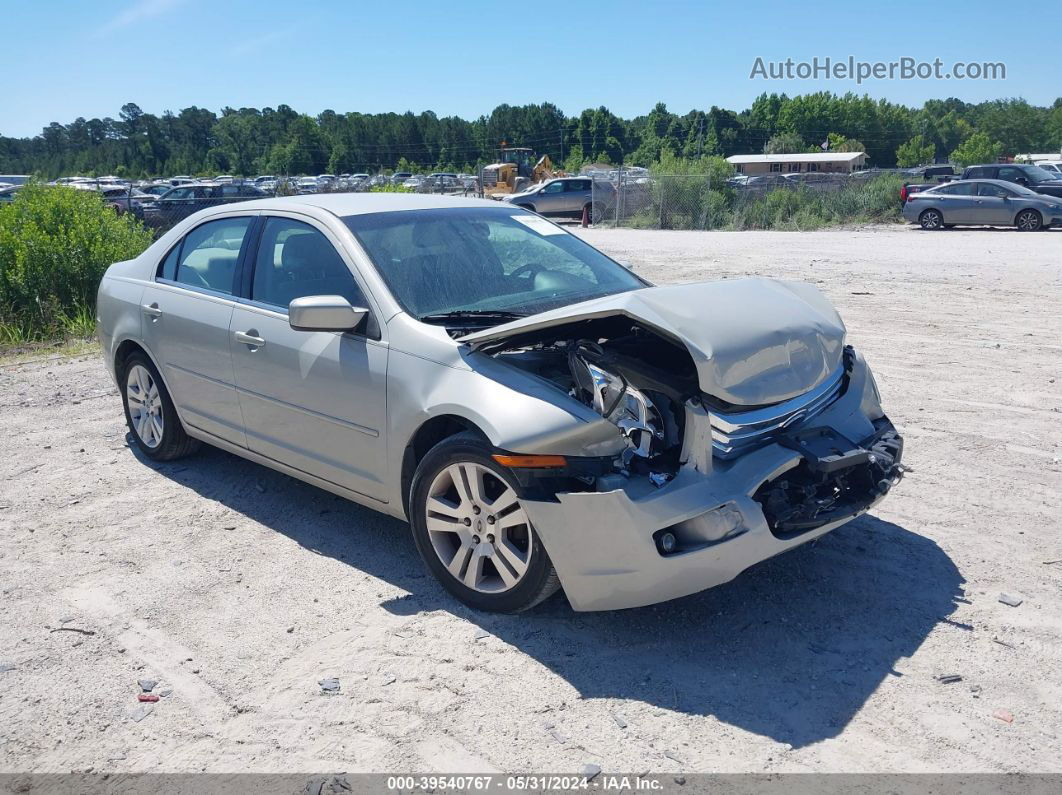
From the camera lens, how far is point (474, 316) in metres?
4.23

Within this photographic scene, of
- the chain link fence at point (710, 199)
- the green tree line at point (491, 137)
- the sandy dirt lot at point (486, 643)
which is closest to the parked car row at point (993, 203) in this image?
the chain link fence at point (710, 199)

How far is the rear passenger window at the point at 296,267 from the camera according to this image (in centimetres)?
462

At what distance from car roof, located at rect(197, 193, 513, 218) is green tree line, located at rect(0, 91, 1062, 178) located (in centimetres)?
8903

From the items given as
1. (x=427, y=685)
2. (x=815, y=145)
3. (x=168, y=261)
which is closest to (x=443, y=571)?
(x=427, y=685)

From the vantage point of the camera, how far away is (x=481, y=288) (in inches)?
181

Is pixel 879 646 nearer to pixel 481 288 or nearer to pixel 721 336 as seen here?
pixel 721 336

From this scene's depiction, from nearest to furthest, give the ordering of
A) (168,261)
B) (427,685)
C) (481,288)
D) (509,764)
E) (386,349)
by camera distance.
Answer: (509,764) → (427,685) → (386,349) → (481,288) → (168,261)

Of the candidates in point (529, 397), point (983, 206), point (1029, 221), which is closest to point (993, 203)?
point (983, 206)

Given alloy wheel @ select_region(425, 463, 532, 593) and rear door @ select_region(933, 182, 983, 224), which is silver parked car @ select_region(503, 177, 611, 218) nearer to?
rear door @ select_region(933, 182, 983, 224)

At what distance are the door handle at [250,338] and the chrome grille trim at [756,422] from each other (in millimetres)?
2492

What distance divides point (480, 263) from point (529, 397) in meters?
1.32

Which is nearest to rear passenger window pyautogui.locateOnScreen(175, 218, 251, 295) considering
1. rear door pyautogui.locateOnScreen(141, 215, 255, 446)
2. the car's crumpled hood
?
rear door pyautogui.locateOnScreen(141, 215, 255, 446)

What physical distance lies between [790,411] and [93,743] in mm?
3024

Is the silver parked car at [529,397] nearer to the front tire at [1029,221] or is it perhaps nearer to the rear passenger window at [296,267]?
the rear passenger window at [296,267]
